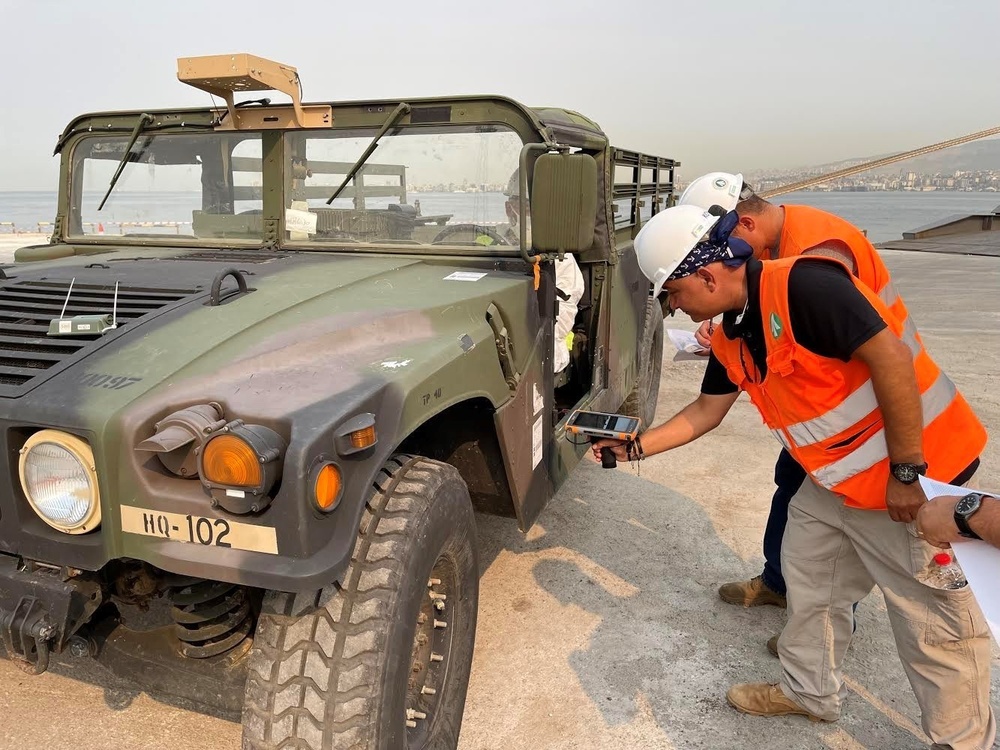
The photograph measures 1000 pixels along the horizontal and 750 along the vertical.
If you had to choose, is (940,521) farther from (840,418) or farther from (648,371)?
(648,371)

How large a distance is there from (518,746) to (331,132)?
255 centimetres

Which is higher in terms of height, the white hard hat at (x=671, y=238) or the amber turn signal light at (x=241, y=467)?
the white hard hat at (x=671, y=238)

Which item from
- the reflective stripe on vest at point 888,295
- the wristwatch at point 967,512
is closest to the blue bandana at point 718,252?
the reflective stripe on vest at point 888,295

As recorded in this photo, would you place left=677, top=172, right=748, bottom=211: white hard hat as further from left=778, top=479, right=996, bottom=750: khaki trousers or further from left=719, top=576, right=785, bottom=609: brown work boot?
left=719, top=576, right=785, bottom=609: brown work boot

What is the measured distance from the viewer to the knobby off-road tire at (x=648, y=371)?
5.52 meters

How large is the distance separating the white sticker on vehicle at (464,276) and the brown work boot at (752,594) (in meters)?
1.78

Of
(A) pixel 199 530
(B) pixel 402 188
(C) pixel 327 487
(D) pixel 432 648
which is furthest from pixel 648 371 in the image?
(A) pixel 199 530

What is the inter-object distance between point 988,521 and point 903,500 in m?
0.56

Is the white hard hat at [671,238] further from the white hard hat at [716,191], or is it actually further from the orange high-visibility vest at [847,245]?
the white hard hat at [716,191]

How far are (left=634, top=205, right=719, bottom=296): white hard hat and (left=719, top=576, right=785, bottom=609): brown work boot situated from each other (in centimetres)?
167

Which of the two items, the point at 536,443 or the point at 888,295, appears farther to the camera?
the point at 536,443

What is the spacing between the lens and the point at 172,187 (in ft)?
12.3

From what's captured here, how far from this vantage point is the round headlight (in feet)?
5.77

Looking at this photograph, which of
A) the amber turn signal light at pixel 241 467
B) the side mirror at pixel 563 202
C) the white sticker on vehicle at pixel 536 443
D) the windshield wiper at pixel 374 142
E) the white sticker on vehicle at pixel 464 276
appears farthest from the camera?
the windshield wiper at pixel 374 142
